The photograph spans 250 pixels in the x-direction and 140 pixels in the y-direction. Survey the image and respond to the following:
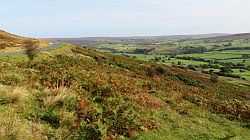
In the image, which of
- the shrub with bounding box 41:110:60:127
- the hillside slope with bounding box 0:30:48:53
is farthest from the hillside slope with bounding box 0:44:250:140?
the hillside slope with bounding box 0:30:48:53

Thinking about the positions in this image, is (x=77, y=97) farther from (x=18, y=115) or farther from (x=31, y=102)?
(x=18, y=115)

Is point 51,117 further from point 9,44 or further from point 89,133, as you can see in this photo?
point 9,44

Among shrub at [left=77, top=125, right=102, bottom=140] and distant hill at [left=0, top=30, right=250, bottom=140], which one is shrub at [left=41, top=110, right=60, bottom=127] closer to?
distant hill at [left=0, top=30, right=250, bottom=140]

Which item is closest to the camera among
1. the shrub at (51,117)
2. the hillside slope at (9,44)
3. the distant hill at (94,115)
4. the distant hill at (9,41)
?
the distant hill at (94,115)

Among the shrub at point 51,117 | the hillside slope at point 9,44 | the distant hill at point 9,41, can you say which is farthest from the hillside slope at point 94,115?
the distant hill at point 9,41

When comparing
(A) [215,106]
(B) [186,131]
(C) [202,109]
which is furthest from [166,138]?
(A) [215,106]

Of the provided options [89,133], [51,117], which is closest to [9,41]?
[51,117]

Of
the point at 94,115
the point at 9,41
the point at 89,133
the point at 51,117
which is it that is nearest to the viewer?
the point at 89,133

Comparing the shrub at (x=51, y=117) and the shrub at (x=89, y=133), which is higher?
the shrub at (x=51, y=117)

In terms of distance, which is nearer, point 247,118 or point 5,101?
point 5,101

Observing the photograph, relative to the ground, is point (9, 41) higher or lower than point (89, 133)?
higher

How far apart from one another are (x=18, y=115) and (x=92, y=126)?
2688mm

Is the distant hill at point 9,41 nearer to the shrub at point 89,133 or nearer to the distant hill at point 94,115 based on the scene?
the distant hill at point 94,115

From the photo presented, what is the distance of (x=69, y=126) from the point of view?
449 inches
